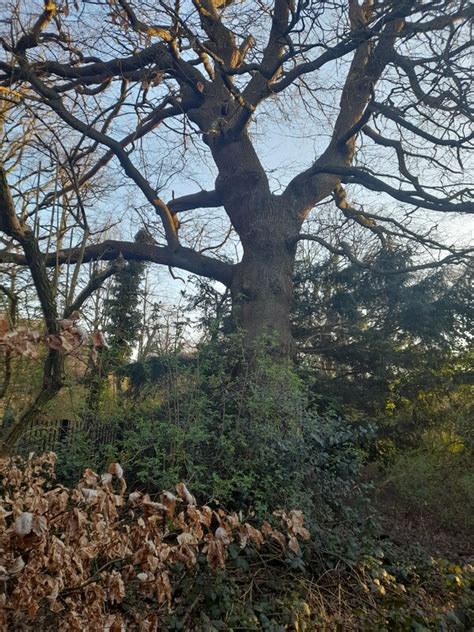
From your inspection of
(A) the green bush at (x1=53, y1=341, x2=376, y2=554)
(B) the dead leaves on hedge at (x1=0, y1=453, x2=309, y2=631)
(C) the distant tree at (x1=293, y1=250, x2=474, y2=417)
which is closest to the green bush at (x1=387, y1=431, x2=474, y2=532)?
(C) the distant tree at (x1=293, y1=250, x2=474, y2=417)

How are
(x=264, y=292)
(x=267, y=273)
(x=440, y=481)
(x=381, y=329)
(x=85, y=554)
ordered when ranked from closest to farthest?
(x=85, y=554)
(x=440, y=481)
(x=264, y=292)
(x=267, y=273)
(x=381, y=329)

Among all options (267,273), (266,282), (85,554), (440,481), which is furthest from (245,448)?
(440,481)

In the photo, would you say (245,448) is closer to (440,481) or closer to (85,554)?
(85,554)

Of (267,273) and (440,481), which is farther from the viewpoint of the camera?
(267,273)

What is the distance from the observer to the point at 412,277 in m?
9.74

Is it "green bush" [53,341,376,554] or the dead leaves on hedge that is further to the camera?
"green bush" [53,341,376,554]

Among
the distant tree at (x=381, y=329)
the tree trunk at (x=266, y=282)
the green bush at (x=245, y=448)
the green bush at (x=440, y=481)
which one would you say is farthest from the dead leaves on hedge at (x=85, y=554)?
the distant tree at (x=381, y=329)

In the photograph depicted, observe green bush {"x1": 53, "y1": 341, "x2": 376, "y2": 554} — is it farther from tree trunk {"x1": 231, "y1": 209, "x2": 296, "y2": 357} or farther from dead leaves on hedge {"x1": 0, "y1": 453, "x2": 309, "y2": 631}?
tree trunk {"x1": 231, "y1": 209, "x2": 296, "y2": 357}

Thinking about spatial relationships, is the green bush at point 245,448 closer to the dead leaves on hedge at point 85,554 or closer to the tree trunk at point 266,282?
the dead leaves on hedge at point 85,554

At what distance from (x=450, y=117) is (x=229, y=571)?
702cm

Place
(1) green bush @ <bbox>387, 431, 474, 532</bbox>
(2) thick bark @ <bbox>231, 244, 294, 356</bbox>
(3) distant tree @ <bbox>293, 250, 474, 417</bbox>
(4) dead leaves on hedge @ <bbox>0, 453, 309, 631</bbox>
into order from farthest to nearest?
1. (3) distant tree @ <bbox>293, 250, 474, 417</bbox>
2. (2) thick bark @ <bbox>231, 244, 294, 356</bbox>
3. (1) green bush @ <bbox>387, 431, 474, 532</bbox>
4. (4) dead leaves on hedge @ <bbox>0, 453, 309, 631</bbox>

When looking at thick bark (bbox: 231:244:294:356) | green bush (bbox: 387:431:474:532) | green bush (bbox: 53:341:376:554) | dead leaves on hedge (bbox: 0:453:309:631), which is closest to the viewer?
dead leaves on hedge (bbox: 0:453:309:631)

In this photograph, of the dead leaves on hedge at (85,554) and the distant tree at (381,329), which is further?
the distant tree at (381,329)

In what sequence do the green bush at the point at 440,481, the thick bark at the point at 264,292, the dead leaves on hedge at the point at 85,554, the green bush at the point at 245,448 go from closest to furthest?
the dead leaves on hedge at the point at 85,554, the green bush at the point at 245,448, the green bush at the point at 440,481, the thick bark at the point at 264,292
